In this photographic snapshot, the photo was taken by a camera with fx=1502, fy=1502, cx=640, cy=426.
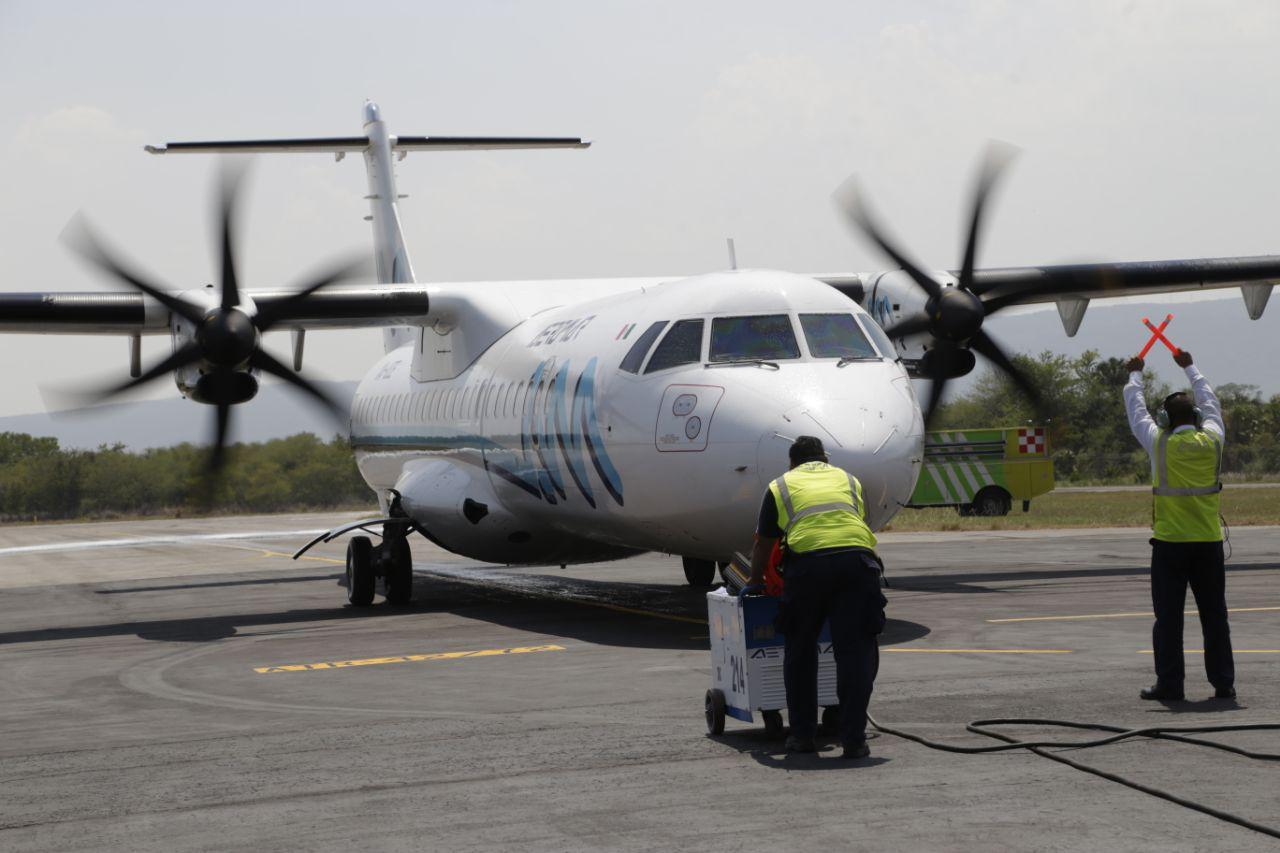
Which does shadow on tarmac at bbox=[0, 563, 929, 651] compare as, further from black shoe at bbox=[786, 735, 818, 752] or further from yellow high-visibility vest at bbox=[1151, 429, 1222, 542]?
black shoe at bbox=[786, 735, 818, 752]

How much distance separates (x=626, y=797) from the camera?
6.88m

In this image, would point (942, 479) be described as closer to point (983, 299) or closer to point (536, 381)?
point (983, 299)

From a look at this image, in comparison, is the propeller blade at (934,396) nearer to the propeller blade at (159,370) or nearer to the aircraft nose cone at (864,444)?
the aircraft nose cone at (864,444)

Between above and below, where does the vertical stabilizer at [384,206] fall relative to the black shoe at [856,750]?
above

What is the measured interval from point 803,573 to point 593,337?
287 inches

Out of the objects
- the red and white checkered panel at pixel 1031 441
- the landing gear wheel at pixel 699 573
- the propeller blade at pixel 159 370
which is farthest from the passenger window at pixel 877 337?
the red and white checkered panel at pixel 1031 441

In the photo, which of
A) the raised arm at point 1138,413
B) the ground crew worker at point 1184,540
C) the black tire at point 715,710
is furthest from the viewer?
the raised arm at point 1138,413

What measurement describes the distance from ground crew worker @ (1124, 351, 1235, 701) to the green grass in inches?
832

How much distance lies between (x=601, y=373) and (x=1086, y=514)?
28.7 m

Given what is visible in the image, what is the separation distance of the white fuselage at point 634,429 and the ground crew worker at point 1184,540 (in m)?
2.54

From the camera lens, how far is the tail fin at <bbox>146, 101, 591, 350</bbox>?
2602 centimetres

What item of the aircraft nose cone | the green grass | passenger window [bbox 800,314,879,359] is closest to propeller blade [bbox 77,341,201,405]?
passenger window [bbox 800,314,879,359]

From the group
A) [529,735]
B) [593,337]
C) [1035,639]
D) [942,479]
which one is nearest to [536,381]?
[593,337]

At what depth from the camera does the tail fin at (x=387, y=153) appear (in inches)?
1024
